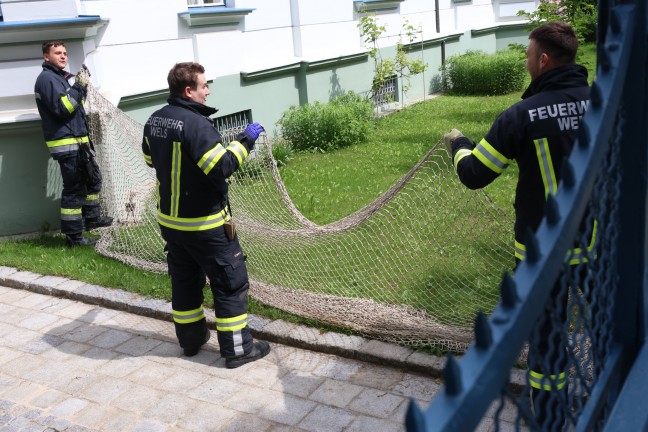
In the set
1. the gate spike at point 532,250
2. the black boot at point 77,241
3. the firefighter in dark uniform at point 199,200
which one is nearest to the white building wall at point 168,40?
the black boot at point 77,241

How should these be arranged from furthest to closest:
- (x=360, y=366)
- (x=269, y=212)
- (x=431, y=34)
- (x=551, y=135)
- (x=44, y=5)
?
(x=431, y=34) < (x=44, y=5) < (x=269, y=212) < (x=360, y=366) < (x=551, y=135)

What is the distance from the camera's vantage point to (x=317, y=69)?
38.6 feet

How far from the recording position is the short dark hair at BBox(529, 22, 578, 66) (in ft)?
10.5

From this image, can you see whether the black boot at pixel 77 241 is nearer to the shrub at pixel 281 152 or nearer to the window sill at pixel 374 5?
the shrub at pixel 281 152

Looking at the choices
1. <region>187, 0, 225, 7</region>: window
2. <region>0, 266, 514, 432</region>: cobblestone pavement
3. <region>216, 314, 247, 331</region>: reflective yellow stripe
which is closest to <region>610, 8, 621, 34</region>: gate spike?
<region>0, 266, 514, 432</region>: cobblestone pavement

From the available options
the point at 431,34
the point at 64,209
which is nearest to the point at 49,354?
the point at 64,209

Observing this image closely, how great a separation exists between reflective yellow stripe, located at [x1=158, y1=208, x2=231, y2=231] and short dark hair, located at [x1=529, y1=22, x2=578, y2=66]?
2.17 m

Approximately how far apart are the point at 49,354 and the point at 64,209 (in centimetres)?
239

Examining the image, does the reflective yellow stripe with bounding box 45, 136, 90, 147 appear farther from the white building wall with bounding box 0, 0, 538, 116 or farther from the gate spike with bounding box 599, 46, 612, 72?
the gate spike with bounding box 599, 46, 612, 72

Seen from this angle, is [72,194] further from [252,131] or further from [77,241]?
[252,131]

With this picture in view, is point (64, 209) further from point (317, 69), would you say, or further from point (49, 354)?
point (317, 69)

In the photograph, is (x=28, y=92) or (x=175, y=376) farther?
(x=28, y=92)

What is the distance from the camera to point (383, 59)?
531 inches

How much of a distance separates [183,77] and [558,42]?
7.33ft
